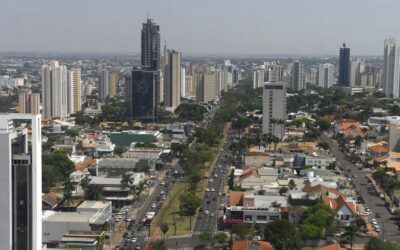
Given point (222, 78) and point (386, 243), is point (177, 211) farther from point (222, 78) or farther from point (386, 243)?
point (222, 78)

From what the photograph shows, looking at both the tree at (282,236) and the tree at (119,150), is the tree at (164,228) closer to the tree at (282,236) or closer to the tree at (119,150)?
the tree at (282,236)

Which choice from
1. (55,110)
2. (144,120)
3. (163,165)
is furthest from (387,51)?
(163,165)

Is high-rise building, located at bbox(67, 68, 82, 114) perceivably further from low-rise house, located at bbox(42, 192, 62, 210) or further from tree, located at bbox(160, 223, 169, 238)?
tree, located at bbox(160, 223, 169, 238)

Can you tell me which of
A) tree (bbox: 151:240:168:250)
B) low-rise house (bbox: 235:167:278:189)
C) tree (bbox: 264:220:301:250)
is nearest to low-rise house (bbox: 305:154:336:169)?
low-rise house (bbox: 235:167:278:189)

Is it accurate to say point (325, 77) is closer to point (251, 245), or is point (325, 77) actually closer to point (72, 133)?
point (72, 133)

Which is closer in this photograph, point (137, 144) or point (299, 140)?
point (137, 144)

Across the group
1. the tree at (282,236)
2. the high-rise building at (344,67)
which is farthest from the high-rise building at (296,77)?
the tree at (282,236)
